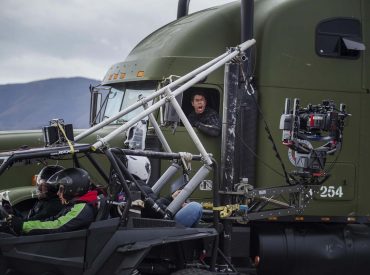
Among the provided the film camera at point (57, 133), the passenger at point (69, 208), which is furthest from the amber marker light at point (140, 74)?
the passenger at point (69, 208)

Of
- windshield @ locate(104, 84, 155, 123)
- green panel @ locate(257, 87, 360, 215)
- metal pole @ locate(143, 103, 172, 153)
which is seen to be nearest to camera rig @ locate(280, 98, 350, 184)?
green panel @ locate(257, 87, 360, 215)

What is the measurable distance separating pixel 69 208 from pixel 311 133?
3009 mm

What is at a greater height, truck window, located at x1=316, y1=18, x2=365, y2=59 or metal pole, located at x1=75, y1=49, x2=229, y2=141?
truck window, located at x1=316, y1=18, x2=365, y2=59

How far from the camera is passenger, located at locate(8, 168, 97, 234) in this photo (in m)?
5.60

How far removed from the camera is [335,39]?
8336 millimetres

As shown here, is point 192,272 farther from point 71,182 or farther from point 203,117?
point 203,117

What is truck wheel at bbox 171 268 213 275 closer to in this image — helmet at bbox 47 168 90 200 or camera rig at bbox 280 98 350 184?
helmet at bbox 47 168 90 200

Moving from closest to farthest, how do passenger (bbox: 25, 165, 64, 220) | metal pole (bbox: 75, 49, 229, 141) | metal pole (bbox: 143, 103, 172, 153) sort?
passenger (bbox: 25, 165, 64, 220) → metal pole (bbox: 75, 49, 229, 141) → metal pole (bbox: 143, 103, 172, 153)

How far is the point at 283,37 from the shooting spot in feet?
26.8

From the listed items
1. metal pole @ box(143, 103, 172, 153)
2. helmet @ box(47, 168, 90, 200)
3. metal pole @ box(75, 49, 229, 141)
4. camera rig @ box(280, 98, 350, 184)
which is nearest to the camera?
helmet @ box(47, 168, 90, 200)

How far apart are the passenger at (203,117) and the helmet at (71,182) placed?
2.56 meters

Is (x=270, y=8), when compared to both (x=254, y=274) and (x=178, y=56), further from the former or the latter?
(x=254, y=274)

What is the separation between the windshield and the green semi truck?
45 mm

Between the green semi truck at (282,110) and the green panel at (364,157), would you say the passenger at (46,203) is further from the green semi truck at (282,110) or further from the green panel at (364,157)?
the green panel at (364,157)
